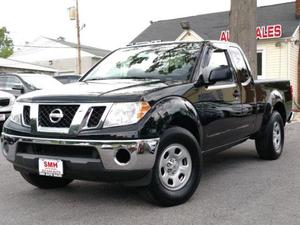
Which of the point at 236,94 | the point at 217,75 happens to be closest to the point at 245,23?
the point at 236,94

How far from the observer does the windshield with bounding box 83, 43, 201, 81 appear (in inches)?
217

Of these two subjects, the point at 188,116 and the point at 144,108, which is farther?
the point at 188,116

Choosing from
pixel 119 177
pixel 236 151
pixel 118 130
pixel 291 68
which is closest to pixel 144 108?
pixel 118 130

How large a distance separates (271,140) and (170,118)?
9.93 feet

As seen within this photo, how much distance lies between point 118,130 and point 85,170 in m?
0.48

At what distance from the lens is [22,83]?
42.9 ft

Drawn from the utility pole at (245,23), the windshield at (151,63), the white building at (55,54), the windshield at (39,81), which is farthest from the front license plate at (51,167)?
the white building at (55,54)

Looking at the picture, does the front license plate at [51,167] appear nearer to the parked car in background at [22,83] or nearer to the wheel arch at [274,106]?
the wheel arch at [274,106]

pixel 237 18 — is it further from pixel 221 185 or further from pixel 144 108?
pixel 144 108

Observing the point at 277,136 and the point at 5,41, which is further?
the point at 5,41

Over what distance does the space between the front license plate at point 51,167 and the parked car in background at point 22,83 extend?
8.38 meters

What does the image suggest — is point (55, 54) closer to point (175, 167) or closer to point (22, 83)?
point (22, 83)

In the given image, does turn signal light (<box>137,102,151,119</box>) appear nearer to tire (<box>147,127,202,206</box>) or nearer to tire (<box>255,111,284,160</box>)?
tire (<box>147,127,202,206</box>)

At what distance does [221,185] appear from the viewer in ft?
18.6
